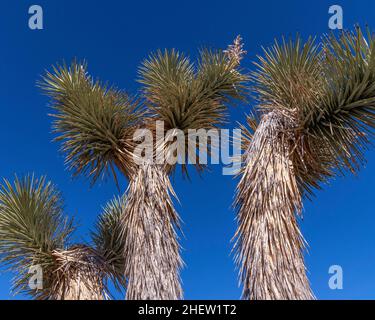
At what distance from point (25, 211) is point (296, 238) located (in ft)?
14.6

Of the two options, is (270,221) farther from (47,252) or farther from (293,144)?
(47,252)

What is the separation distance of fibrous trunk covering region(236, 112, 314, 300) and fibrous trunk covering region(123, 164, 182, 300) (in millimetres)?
1052

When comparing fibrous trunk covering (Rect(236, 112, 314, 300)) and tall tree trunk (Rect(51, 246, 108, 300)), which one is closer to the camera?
fibrous trunk covering (Rect(236, 112, 314, 300))

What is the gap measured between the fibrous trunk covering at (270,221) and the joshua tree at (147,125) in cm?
113

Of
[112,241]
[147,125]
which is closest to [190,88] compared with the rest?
[147,125]

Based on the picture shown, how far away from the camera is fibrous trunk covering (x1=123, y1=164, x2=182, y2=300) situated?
7.43 metres

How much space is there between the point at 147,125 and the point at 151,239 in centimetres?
199

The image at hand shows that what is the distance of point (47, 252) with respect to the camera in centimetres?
888

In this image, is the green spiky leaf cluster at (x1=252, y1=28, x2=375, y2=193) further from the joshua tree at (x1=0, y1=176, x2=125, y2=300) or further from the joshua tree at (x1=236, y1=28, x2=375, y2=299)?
the joshua tree at (x1=0, y1=176, x2=125, y2=300)

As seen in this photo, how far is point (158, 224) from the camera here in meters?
7.86

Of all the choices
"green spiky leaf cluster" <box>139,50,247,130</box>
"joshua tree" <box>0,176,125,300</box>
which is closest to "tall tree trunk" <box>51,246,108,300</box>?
"joshua tree" <box>0,176,125,300</box>

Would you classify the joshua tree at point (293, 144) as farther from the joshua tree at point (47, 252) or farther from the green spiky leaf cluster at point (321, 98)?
the joshua tree at point (47, 252)

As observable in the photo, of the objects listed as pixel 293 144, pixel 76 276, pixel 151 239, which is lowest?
pixel 76 276
